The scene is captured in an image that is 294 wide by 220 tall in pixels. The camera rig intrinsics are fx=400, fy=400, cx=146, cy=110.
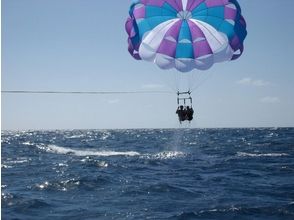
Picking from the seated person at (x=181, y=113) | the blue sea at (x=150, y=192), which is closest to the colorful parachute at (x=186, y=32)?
the seated person at (x=181, y=113)

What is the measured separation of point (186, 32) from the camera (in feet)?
61.3

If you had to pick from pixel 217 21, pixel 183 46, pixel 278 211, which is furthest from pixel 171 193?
pixel 217 21

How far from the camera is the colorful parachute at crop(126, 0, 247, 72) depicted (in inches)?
720

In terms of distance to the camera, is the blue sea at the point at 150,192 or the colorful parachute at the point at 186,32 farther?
the colorful parachute at the point at 186,32

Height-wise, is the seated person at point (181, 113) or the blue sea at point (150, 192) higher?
the seated person at point (181, 113)

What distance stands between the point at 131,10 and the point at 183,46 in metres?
2.93

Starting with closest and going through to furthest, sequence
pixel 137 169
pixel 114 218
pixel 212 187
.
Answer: pixel 114 218 < pixel 212 187 < pixel 137 169

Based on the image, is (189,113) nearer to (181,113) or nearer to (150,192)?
(181,113)

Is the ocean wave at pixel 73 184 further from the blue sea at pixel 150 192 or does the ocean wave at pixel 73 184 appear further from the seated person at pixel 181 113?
the seated person at pixel 181 113

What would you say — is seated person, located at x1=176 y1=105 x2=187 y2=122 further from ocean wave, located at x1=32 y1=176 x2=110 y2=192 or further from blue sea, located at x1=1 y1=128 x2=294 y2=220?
ocean wave, located at x1=32 y1=176 x2=110 y2=192

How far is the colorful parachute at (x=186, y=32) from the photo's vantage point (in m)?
18.3

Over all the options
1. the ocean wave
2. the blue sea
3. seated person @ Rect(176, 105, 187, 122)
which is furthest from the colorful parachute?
the ocean wave

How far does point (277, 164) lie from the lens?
28.7m

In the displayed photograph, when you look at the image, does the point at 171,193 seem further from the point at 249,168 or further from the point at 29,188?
the point at 249,168
